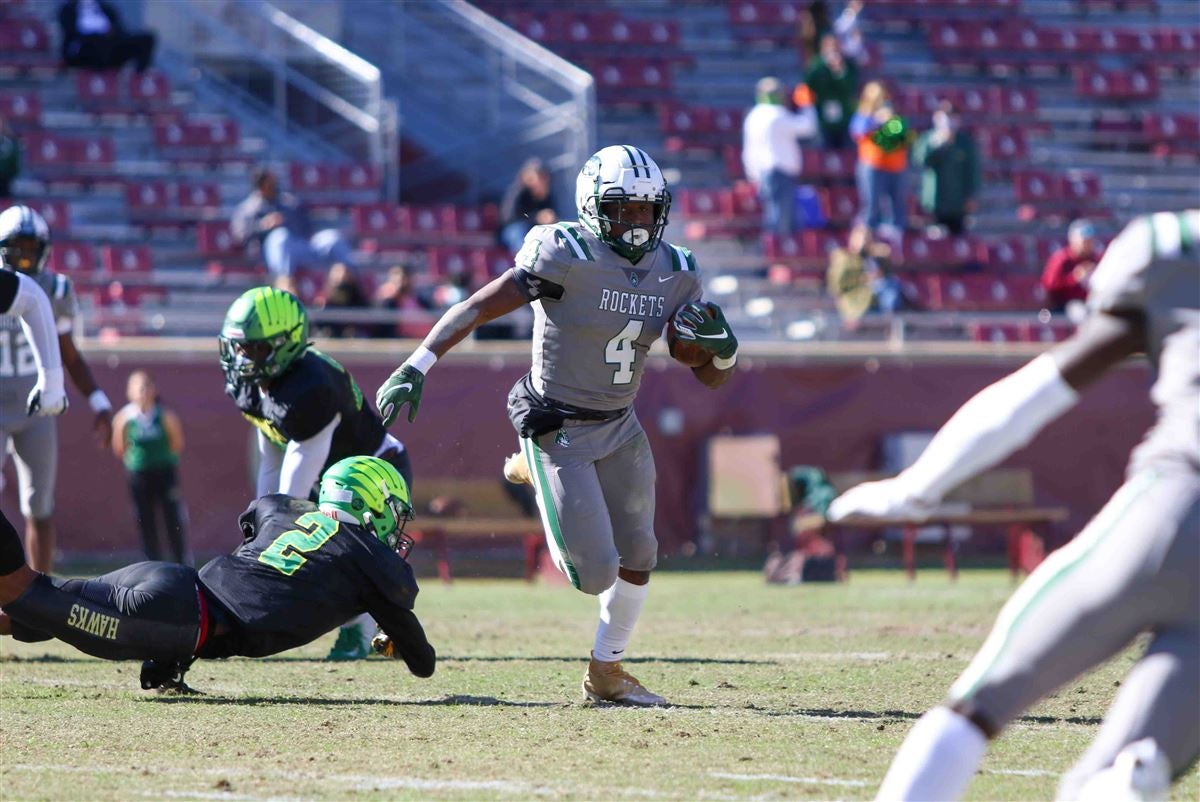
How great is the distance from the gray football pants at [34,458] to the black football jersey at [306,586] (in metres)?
2.62

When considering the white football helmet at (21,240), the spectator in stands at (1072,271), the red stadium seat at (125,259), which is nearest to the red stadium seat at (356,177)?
the red stadium seat at (125,259)

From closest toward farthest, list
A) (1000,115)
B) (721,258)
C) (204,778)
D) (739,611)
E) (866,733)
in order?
(204,778) → (866,733) → (739,611) → (721,258) → (1000,115)

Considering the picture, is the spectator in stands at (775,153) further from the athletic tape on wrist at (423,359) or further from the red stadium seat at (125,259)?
the athletic tape on wrist at (423,359)

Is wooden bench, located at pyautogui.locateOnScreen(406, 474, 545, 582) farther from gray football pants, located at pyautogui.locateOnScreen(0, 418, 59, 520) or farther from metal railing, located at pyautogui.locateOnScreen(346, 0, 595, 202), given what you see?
gray football pants, located at pyautogui.locateOnScreen(0, 418, 59, 520)

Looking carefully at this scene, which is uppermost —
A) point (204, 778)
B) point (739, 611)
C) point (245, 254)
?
point (245, 254)

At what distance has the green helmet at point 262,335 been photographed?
22.0ft

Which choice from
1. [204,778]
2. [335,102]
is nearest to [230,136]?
[335,102]

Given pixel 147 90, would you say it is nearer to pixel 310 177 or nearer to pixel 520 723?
pixel 310 177

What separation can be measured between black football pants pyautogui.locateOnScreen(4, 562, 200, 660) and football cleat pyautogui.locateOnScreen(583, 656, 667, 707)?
4.63 ft

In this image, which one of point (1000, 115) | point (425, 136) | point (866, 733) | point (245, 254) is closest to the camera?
point (866, 733)

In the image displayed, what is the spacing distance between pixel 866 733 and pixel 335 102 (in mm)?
14560

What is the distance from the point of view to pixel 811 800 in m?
4.36

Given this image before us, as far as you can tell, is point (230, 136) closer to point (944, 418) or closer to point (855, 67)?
point (855, 67)

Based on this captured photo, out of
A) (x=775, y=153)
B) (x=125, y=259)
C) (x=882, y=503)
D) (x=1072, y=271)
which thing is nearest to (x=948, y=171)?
(x=775, y=153)
